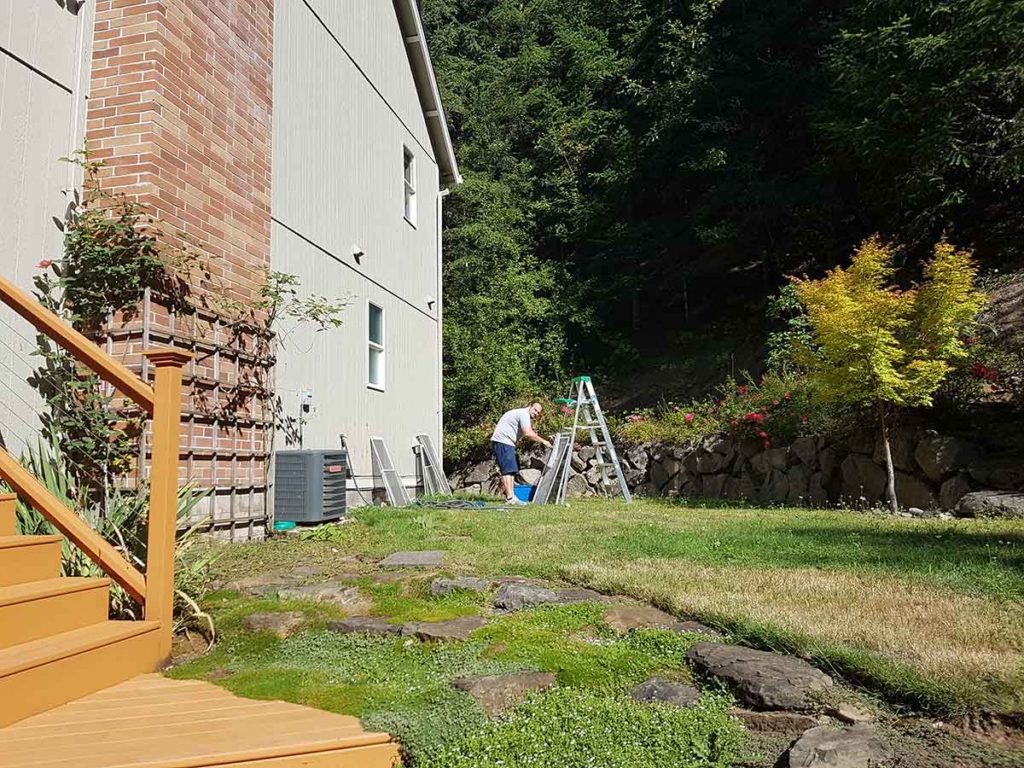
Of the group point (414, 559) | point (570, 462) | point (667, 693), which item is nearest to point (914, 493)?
point (570, 462)

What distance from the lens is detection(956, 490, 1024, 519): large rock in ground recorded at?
6.74 meters

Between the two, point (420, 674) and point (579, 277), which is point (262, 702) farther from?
point (579, 277)

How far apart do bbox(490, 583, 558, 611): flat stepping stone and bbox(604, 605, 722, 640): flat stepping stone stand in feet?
1.23

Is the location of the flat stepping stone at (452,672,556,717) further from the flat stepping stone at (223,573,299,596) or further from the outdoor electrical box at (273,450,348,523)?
the outdoor electrical box at (273,450,348,523)

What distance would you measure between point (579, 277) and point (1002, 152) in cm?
992

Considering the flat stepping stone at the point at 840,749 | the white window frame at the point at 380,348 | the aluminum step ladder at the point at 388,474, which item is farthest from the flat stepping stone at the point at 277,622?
the white window frame at the point at 380,348

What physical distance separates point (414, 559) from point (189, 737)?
8.28 ft

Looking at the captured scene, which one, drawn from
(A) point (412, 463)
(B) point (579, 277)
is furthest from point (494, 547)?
(B) point (579, 277)

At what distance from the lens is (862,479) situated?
8.83 m

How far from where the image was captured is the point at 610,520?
746 cm

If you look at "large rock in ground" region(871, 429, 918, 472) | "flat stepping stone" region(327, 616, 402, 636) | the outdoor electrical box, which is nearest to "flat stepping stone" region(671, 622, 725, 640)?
"flat stepping stone" region(327, 616, 402, 636)

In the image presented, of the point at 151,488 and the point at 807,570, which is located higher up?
the point at 151,488

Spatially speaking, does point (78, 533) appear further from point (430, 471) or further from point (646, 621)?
point (430, 471)

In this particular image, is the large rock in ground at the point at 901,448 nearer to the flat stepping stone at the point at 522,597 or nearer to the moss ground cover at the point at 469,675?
the flat stepping stone at the point at 522,597
